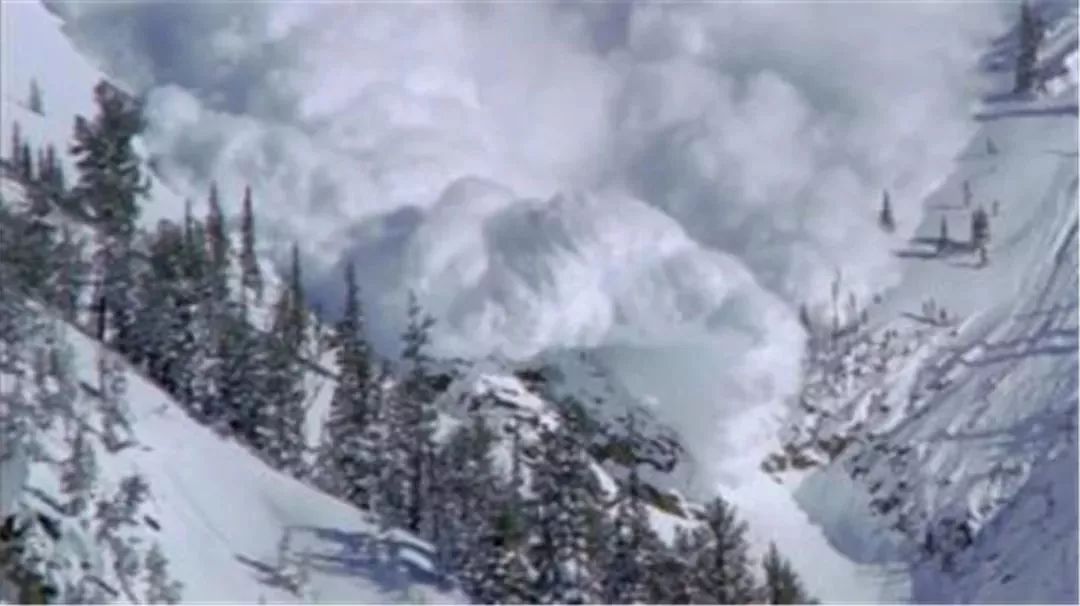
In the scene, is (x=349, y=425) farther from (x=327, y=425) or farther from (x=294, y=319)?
(x=294, y=319)

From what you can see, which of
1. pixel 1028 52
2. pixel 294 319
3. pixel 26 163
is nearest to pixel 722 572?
pixel 294 319

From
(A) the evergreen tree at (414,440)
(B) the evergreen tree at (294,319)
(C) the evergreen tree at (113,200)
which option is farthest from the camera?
(B) the evergreen tree at (294,319)

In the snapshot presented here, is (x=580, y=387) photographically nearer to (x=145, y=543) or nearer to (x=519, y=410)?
(x=519, y=410)

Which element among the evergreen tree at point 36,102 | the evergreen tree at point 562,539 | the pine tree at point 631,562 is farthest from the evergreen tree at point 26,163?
the pine tree at point 631,562

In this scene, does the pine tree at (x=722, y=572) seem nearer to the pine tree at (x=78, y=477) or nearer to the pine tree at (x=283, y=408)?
the pine tree at (x=283, y=408)

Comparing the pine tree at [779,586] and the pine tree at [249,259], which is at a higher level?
the pine tree at [249,259]

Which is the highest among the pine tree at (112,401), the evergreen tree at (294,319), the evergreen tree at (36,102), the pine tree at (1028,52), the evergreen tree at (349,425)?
the pine tree at (1028,52)

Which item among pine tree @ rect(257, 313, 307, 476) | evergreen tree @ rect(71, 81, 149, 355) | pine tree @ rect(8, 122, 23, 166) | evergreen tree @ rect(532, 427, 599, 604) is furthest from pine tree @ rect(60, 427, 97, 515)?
pine tree @ rect(8, 122, 23, 166)
